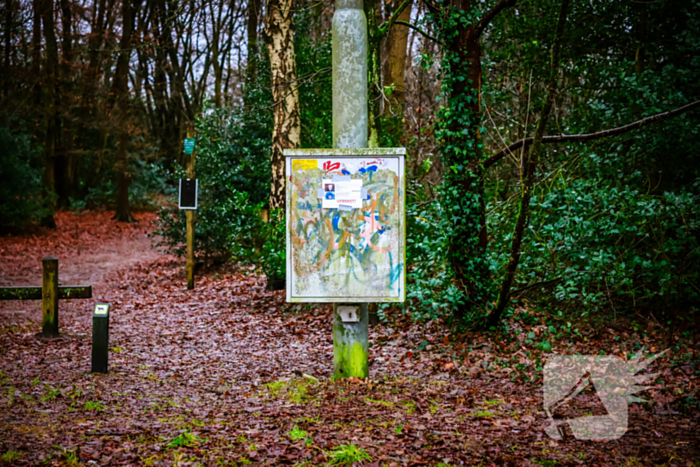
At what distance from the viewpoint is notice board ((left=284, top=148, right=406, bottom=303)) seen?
5.41 metres

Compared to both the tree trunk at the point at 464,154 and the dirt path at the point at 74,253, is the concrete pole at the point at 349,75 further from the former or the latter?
the dirt path at the point at 74,253

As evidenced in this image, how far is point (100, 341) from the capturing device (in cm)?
629

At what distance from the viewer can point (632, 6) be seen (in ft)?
27.5

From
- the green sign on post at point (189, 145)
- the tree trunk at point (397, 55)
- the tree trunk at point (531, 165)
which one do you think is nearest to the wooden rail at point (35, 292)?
the tree trunk at point (531, 165)

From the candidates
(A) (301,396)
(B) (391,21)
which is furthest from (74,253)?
(A) (301,396)

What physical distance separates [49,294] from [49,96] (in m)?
17.8

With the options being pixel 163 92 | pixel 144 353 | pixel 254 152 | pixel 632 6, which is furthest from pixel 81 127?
pixel 632 6

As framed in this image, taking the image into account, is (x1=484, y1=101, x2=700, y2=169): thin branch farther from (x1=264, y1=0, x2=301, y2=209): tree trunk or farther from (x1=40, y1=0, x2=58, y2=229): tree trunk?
(x1=40, y1=0, x2=58, y2=229): tree trunk

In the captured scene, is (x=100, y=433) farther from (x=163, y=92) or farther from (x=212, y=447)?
(x=163, y=92)

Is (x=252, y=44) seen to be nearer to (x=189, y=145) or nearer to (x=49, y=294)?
(x=189, y=145)

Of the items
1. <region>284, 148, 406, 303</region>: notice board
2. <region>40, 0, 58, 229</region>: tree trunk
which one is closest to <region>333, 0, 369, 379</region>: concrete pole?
<region>284, 148, 406, 303</region>: notice board

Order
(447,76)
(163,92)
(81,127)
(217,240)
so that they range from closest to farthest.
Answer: (447,76), (217,240), (81,127), (163,92)

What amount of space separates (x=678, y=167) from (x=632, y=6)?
2344 millimetres

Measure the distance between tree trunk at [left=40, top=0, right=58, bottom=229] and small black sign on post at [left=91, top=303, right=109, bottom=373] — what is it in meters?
18.6
